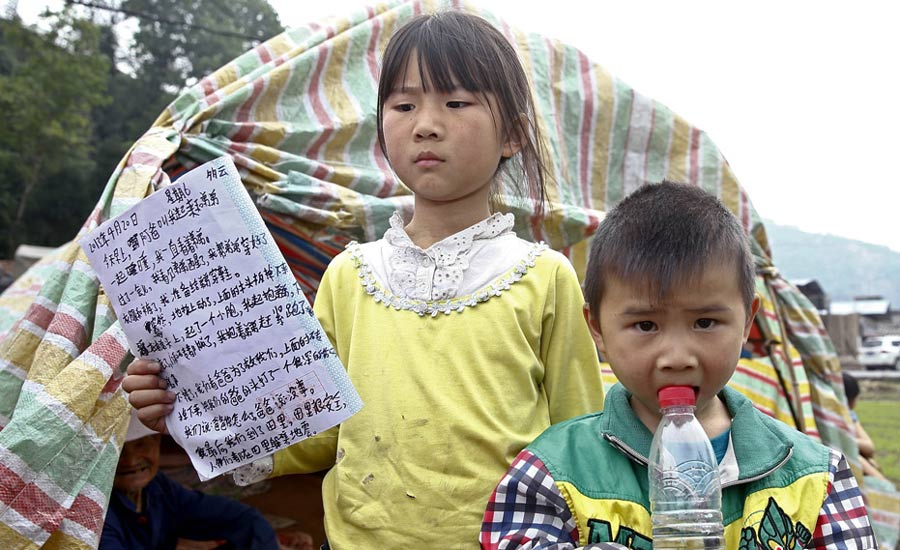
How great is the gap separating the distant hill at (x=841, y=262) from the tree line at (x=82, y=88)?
333 feet

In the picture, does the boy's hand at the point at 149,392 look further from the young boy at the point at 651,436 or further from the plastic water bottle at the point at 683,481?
the plastic water bottle at the point at 683,481

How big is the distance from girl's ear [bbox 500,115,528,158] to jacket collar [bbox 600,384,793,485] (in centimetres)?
57

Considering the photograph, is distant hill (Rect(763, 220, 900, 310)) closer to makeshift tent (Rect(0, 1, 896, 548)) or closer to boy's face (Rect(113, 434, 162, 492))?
makeshift tent (Rect(0, 1, 896, 548))

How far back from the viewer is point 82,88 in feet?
71.2

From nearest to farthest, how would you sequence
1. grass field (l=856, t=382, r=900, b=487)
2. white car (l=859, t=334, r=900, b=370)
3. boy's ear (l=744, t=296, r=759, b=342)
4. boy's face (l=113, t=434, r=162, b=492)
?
boy's ear (l=744, t=296, r=759, b=342) < boy's face (l=113, t=434, r=162, b=492) < grass field (l=856, t=382, r=900, b=487) < white car (l=859, t=334, r=900, b=370)

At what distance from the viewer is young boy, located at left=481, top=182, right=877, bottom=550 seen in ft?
4.40

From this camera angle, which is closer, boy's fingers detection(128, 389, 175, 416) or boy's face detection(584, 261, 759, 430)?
boy's face detection(584, 261, 759, 430)

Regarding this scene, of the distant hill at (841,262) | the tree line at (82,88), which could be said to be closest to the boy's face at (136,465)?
the tree line at (82,88)

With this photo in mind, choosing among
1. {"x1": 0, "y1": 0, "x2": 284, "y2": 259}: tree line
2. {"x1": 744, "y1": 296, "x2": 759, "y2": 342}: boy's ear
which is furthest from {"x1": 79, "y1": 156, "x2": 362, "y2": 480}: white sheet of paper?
{"x1": 0, "y1": 0, "x2": 284, "y2": 259}: tree line

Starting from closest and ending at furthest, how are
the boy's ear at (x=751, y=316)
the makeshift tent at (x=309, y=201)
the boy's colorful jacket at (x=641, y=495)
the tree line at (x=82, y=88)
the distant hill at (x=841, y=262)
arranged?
1. the boy's colorful jacket at (x=641, y=495)
2. the boy's ear at (x=751, y=316)
3. the makeshift tent at (x=309, y=201)
4. the tree line at (x=82, y=88)
5. the distant hill at (x=841, y=262)

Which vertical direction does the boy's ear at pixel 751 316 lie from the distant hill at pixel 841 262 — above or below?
above

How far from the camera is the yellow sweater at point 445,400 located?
160 centimetres

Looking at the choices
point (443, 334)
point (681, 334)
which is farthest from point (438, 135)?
point (681, 334)

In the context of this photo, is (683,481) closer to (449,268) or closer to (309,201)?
(449,268)
